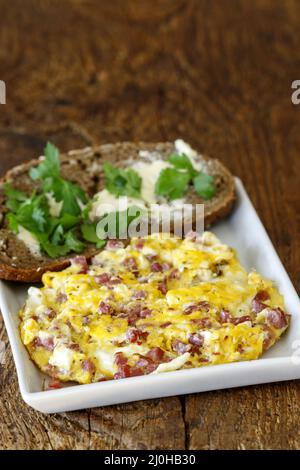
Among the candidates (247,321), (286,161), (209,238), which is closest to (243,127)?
(286,161)

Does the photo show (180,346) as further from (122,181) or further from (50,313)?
(122,181)

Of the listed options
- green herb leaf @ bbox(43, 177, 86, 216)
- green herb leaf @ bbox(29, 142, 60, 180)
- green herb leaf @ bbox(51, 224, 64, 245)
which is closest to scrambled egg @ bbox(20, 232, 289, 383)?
green herb leaf @ bbox(51, 224, 64, 245)

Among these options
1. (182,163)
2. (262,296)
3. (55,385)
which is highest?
(182,163)

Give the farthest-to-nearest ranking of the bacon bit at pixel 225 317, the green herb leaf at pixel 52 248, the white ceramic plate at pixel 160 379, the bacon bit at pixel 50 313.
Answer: the green herb leaf at pixel 52 248, the bacon bit at pixel 50 313, the bacon bit at pixel 225 317, the white ceramic plate at pixel 160 379

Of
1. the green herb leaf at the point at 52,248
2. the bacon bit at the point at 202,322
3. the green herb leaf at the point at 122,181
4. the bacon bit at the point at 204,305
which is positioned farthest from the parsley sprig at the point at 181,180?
the bacon bit at the point at 202,322

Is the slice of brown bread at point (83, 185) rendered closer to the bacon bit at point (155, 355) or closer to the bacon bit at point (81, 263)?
the bacon bit at point (81, 263)

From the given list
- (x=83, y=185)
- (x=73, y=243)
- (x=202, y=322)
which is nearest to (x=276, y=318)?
(x=202, y=322)

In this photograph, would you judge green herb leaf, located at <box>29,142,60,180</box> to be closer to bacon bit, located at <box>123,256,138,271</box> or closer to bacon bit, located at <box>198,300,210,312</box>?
bacon bit, located at <box>123,256,138,271</box>
